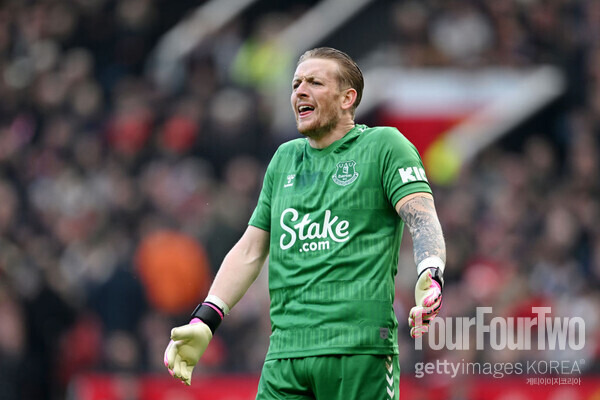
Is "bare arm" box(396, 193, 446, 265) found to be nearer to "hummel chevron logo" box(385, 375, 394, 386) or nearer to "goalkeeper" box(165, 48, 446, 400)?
"goalkeeper" box(165, 48, 446, 400)

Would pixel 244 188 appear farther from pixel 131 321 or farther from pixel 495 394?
pixel 495 394

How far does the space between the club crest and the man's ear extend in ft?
1.10

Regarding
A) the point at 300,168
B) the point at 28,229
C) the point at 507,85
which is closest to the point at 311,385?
the point at 300,168

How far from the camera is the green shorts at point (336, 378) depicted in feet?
16.0

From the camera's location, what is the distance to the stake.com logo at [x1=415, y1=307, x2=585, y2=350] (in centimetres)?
1002

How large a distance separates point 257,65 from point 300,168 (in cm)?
905

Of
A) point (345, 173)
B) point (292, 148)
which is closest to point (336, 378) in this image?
point (345, 173)

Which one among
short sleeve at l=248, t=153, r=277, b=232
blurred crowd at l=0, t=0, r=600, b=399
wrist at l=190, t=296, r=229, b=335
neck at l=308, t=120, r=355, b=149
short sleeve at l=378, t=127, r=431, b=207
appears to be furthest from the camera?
blurred crowd at l=0, t=0, r=600, b=399

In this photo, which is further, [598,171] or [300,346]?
[598,171]

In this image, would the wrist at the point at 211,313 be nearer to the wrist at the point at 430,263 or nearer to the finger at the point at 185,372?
the finger at the point at 185,372

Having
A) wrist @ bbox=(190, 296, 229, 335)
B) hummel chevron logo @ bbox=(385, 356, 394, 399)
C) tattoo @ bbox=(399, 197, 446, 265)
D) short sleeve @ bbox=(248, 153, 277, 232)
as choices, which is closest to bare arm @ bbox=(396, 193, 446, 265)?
tattoo @ bbox=(399, 197, 446, 265)

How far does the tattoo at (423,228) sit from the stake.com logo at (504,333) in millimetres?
5037

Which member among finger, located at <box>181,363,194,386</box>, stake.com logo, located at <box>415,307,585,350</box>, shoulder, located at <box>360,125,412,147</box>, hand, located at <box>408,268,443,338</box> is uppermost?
stake.com logo, located at <box>415,307,585,350</box>

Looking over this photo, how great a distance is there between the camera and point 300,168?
5.40 m
